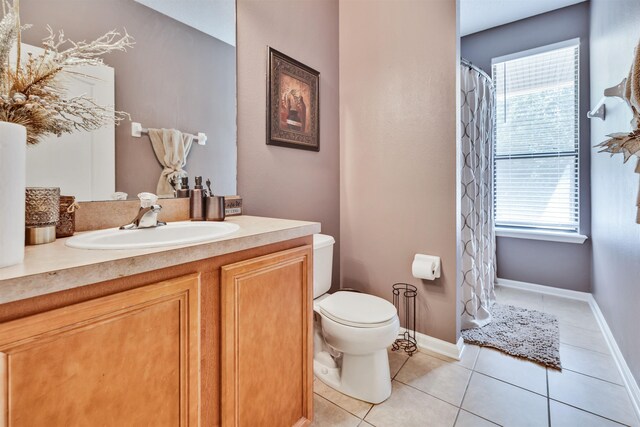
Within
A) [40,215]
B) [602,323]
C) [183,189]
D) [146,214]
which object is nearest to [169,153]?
[183,189]

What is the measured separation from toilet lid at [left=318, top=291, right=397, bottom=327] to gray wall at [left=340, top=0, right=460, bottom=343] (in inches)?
21.5

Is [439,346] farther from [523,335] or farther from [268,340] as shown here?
[268,340]

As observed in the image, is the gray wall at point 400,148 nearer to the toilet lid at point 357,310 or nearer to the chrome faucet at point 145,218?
the toilet lid at point 357,310

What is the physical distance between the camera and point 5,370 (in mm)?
545

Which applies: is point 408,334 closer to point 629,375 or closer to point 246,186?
point 629,375

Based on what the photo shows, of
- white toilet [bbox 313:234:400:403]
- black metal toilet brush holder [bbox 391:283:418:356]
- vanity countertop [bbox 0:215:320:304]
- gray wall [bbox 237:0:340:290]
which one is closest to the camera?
vanity countertop [bbox 0:215:320:304]

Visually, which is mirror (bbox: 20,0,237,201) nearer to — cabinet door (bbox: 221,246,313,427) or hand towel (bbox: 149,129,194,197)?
hand towel (bbox: 149,129,194,197)

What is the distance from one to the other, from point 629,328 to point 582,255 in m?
1.50

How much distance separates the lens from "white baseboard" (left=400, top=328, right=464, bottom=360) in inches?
74.2

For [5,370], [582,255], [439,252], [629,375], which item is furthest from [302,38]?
[582,255]

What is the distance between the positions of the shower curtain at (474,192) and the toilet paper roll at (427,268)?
40 cm

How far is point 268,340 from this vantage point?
108 centimetres

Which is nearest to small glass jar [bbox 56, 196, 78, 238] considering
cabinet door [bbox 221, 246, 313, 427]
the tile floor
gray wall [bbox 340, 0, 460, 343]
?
cabinet door [bbox 221, 246, 313, 427]

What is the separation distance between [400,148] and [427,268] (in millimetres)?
834
